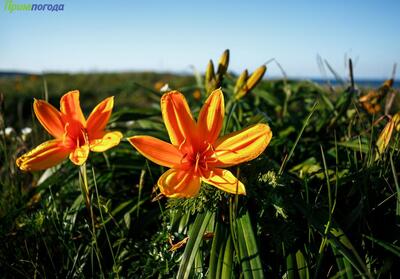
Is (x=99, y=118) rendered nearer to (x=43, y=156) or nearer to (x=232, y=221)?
(x=43, y=156)

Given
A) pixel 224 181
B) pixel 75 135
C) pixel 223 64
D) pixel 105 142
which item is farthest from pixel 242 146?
pixel 223 64

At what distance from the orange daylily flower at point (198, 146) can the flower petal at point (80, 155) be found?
22 cm

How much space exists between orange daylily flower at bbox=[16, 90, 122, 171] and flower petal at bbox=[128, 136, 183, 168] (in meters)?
0.14

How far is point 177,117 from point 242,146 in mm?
220

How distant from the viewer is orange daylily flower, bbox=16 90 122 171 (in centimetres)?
111

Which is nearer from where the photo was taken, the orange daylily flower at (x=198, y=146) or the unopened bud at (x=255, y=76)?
the orange daylily flower at (x=198, y=146)

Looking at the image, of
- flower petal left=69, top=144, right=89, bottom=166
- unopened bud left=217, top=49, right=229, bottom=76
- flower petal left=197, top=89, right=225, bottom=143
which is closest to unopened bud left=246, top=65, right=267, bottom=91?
unopened bud left=217, top=49, right=229, bottom=76

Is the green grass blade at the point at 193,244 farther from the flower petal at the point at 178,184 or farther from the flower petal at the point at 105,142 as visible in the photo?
the flower petal at the point at 105,142

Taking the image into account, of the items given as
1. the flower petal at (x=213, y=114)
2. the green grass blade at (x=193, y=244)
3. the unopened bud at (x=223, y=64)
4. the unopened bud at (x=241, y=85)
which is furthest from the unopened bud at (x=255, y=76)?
the green grass blade at (x=193, y=244)

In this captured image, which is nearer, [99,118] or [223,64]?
[99,118]

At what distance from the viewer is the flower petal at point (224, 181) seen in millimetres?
953

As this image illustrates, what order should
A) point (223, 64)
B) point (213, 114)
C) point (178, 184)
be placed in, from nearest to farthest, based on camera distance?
1. point (178, 184)
2. point (213, 114)
3. point (223, 64)

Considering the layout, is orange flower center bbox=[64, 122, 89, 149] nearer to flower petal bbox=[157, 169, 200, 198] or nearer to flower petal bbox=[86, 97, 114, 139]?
flower petal bbox=[86, 97, 114, 139]

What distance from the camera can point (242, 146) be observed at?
106 centimetres
